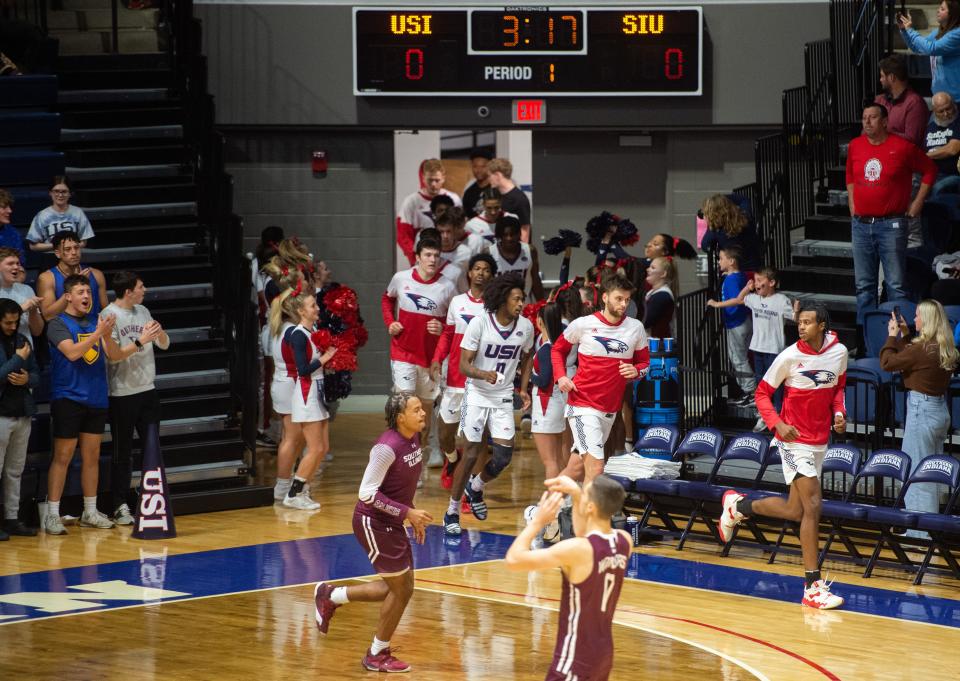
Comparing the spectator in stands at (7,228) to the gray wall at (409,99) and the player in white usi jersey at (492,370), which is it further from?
the gray wall at (409,99)

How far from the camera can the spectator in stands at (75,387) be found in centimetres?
1159

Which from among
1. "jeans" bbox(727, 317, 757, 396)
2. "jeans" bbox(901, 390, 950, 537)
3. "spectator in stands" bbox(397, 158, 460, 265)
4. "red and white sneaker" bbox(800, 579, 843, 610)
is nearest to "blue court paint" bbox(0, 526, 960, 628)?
"red and white sneaker" bbox(800, 579, 843, 610)

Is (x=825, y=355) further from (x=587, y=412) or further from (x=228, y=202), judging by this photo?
(x=228, y=202)

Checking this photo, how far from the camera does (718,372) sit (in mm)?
12828

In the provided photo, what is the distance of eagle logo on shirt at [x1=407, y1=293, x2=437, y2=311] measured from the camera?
13.2m

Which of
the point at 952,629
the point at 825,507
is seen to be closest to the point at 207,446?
the point at 825,507

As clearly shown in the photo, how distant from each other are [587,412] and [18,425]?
167 inches

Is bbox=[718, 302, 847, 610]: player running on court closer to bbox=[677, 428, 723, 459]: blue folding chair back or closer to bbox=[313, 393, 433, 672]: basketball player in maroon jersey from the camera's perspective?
bbox=[677, 428, 723, 459]: blue folding chair back

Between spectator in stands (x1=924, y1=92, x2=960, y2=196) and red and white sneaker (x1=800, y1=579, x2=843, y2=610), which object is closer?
red and white sneaker (x1=800, y1=579, x2=843, y2=610)

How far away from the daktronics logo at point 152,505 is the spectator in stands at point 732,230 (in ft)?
17.8

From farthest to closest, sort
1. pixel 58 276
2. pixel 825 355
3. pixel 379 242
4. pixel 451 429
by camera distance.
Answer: pixel 379 242 → pixel 451 429 → pixel 58 276 → pixel 825 355

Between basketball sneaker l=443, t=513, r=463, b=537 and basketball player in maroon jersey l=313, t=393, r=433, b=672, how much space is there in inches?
133

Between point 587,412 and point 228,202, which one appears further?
point 228,202

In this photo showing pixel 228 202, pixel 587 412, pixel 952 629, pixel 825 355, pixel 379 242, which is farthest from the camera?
pixel 379 242
